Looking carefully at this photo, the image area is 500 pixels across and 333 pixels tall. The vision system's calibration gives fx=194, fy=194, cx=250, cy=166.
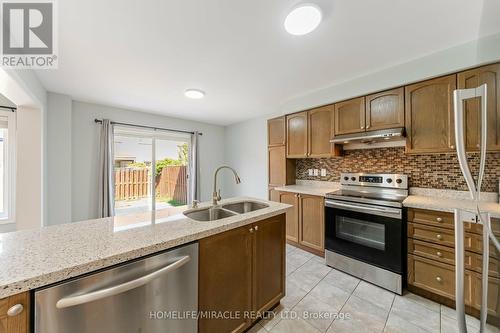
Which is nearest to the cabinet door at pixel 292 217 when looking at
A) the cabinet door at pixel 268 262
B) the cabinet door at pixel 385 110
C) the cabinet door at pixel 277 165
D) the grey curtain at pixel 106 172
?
the cabinet door at pixel 277 165

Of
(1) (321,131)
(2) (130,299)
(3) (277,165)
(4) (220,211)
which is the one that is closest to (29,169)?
(4) (220,211)

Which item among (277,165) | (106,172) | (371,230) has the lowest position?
(371,230)

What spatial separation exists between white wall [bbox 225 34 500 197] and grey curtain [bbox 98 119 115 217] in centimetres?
254

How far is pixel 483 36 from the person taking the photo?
159 cm

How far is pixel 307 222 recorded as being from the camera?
9.30 ft

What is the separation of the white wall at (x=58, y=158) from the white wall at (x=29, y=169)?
1.10 feet

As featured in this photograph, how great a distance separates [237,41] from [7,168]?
364 centimetres

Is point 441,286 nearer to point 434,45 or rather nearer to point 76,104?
point 434,45

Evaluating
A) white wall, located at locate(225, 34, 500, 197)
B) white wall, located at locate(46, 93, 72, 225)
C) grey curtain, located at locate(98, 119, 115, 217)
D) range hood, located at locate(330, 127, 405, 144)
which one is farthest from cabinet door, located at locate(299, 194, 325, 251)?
white wall, located at locate(46, 93, 72, 225)

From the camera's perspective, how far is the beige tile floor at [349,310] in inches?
60.6

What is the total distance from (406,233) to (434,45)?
179 centimetres

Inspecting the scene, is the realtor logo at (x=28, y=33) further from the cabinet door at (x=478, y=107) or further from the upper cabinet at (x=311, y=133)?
the upper cabinet at (x=311, y=133)

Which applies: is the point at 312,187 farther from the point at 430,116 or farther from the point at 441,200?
the point at 430,116

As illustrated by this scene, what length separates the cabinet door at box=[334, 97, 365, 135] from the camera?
8.05 feet
